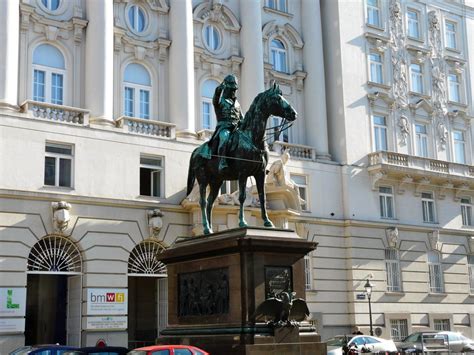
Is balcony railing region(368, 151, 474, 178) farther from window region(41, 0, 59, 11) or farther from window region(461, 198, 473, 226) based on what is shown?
window region(41, 0, 59, 11)

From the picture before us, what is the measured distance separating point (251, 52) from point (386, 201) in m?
12.0

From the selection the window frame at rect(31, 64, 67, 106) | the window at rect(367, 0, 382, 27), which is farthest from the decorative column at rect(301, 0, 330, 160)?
the window frame at rect(31, 64, 67, 106)

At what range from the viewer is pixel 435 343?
3591 centimetres

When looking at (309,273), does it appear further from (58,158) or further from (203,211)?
(203,211)

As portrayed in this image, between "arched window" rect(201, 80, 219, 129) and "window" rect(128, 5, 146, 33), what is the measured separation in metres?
4.57

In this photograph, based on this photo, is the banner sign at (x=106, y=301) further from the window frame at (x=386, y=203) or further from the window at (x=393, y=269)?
the window frame at (x=386, y=203)

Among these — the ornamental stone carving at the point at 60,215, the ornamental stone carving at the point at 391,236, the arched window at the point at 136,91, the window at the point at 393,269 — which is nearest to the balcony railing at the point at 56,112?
the arched window at the point at 136,91

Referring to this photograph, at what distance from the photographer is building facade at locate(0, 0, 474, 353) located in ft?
108

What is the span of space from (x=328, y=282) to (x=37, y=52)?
1925 cm

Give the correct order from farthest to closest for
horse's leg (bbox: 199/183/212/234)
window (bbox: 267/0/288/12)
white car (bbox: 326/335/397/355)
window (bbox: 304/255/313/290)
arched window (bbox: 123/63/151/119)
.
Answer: window (bbox: 267/0/288/12), window (bbox: 304/255/313/290), arched window (bbox: 123/63/151/119), white car (bbox: 326/335/397/355), horse's leg (bbox: 199/183/212/234)

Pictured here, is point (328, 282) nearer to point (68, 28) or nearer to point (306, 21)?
point (306, 21)

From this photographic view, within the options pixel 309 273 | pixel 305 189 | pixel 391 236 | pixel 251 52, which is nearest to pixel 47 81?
pixel 251 52

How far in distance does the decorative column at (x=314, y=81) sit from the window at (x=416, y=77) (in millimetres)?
7295

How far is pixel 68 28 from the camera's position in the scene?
119 ft
